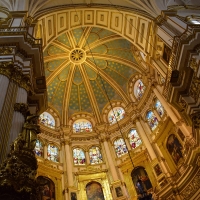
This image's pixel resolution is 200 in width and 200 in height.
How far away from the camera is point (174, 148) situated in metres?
16.5

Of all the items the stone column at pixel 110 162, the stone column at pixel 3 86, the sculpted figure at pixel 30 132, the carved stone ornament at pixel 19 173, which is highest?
the stone column at pixel 110 162

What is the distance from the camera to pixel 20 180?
5.41 meters

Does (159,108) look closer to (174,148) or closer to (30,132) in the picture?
(174,148)

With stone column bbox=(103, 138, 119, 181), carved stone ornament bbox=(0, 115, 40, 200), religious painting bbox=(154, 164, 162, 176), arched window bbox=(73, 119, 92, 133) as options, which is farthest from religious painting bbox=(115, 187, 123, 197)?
carved stone ornament bbox=(0, 115, 40, 200)

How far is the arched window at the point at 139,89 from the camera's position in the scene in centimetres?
2182

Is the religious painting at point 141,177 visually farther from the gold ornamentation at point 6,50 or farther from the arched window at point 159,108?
the gold ornamentation at point 6,50

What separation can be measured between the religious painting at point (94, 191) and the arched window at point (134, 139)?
443 centimetres

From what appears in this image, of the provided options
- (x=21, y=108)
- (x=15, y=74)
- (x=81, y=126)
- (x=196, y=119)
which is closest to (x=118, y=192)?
(x=196, y=119)

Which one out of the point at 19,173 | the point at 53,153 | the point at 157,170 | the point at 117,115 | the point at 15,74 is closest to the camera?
the point at 19,173

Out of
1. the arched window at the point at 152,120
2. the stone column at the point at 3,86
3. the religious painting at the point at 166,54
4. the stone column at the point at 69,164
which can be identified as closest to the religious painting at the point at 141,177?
the arched window at the point at 152,120

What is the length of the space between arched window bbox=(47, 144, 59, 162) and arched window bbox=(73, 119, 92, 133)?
3242mm

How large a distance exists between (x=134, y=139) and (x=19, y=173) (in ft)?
51.0

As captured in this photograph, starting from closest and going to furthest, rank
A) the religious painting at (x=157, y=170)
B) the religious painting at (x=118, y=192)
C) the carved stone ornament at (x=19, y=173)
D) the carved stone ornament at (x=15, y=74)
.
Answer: the carved stone ornament at (x=19, y=173), the carved stone ornament at (x=15, y=74), the religious painting at (x=157, y=170), the religious painting at (x=118, y=192)

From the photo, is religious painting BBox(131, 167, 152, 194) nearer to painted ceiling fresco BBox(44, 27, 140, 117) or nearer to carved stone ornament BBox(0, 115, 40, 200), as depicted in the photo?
painted ceiling fresco BBox(44, 27, 140, 117)
